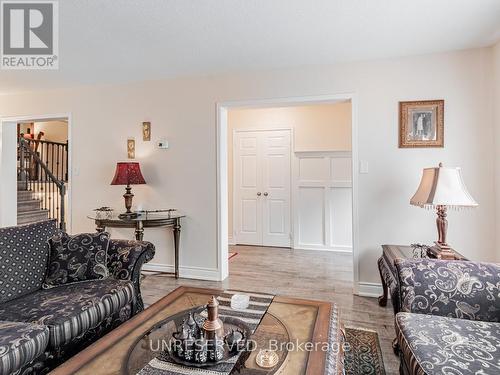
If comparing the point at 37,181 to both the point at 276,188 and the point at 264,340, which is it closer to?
the point at 276,188

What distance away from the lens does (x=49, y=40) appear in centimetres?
258

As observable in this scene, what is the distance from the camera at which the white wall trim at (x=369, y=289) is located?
299 cm

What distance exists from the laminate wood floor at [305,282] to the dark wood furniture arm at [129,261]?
2.26 feet

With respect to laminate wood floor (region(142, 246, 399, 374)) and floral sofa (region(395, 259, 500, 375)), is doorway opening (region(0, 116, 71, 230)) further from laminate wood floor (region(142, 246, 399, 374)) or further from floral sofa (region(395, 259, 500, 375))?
floral sofa (region(395, 259, 500, 375))

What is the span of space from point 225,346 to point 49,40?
113 inches

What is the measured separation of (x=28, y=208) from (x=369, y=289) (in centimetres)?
594

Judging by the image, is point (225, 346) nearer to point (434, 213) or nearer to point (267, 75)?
point (434, 213)

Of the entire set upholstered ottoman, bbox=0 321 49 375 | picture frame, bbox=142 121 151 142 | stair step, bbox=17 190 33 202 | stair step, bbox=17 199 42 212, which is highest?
picture frame, bbox=142 121 151 142

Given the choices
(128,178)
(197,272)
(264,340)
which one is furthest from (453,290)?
(128,178)

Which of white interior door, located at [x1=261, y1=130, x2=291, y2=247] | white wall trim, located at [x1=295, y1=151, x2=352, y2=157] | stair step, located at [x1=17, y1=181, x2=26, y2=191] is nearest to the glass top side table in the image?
white interior door, located at [x1=261, y1=130, x2=291, y2=247]

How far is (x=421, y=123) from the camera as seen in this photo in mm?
2877

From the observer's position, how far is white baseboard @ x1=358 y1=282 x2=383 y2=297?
2994 millimetres

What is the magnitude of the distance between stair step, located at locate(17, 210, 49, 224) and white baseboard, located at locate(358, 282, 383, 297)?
5.34m

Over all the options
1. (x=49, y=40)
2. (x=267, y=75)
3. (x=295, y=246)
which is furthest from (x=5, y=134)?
(x=295, y=246)
